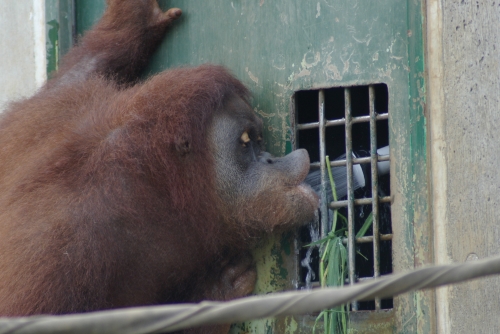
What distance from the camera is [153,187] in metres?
2.81

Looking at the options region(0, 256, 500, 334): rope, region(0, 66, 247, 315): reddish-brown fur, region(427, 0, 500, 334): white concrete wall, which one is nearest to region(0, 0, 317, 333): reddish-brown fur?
region(0, 66, 247, 315): reddish-brown fur

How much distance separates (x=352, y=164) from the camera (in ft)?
9.93

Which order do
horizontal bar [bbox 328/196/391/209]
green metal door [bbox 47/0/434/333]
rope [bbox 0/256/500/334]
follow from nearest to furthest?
rope [bbox 0/256/500/334], green metal door [bbox 47/0/434/333], horizontal bar [bbox 328/196/391/209]

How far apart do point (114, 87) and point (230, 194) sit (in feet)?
2.67

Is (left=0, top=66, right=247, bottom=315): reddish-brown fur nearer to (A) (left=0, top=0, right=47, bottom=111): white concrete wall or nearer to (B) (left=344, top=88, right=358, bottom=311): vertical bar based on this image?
(B) (left=344, top=88, right=358, bottom=311): vertical bar

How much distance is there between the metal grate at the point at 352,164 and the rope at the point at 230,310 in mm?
1790

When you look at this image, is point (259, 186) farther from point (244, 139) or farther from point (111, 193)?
point (111, 193)

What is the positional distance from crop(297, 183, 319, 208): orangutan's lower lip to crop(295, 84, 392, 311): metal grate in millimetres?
107

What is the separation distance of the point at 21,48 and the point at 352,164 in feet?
6.92

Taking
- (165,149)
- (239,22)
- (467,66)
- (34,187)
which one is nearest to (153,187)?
(165,149)

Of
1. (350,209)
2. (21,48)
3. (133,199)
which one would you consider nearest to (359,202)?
(350,209)

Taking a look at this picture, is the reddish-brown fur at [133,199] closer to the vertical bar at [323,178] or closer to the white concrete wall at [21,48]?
the vertical bar at [323,178]

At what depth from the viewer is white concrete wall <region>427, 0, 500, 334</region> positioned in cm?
264

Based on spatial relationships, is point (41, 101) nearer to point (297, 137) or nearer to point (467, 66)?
point (297, 137)
